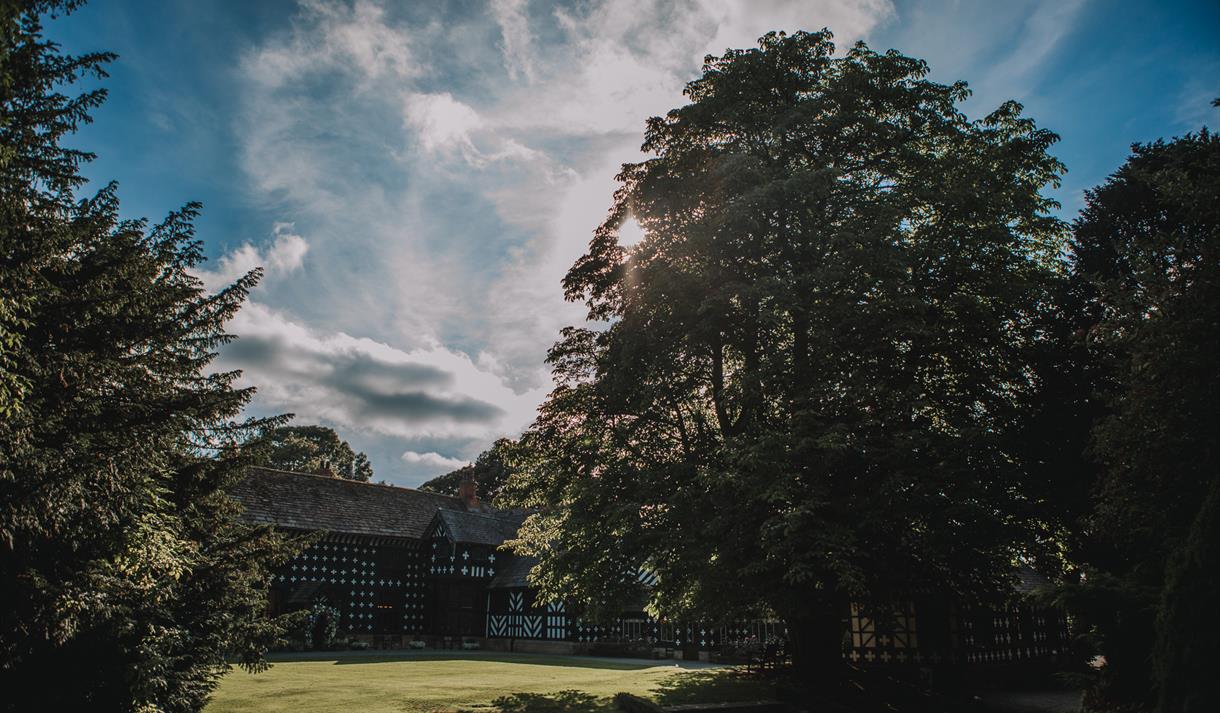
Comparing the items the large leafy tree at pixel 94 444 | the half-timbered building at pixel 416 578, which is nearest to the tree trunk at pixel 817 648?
the large leafy tree at pixel 94 444

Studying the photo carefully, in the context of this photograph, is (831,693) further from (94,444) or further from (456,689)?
(94,444)

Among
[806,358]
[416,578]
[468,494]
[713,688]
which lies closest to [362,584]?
[416,578]

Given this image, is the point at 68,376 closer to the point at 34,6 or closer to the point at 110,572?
the point at 110,572

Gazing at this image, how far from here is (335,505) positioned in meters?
37.5

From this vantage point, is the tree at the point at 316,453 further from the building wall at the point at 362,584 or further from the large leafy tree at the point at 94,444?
the large leafy tree at the point at 94,444

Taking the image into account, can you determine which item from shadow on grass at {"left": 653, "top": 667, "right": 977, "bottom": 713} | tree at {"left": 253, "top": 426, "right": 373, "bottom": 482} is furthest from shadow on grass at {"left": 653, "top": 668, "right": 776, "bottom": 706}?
tree at {"left": 253, "top": 426, "right": 373, "bottom": 482}

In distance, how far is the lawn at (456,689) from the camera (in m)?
12.4

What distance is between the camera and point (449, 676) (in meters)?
19.0

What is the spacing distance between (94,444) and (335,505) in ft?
104

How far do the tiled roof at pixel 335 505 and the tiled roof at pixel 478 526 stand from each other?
1800mm

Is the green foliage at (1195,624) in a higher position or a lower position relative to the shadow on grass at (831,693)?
higher

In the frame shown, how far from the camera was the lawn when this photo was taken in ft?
40.8

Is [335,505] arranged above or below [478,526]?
above

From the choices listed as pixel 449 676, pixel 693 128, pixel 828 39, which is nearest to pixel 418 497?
pixel 449 676
